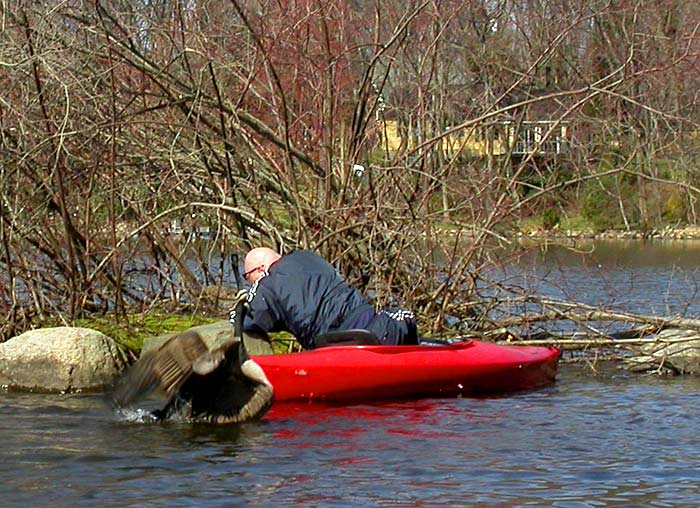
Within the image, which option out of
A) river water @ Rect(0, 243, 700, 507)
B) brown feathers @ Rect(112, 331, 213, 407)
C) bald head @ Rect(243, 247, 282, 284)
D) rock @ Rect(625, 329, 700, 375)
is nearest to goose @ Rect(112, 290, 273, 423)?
brown feathers @ Rect(112, 331, 213, 407)

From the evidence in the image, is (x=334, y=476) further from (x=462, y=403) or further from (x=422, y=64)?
(x=422, y=64)

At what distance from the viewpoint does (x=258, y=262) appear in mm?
11359

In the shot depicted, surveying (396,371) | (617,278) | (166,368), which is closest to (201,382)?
(166,368)

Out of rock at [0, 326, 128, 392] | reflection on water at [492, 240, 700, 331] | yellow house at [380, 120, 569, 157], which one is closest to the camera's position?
rock at [0, 326, 128, 392]

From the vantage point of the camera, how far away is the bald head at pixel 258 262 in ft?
37.2

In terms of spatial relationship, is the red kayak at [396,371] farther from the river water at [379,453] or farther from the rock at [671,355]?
the rock at [671,355]

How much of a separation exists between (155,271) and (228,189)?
4.08 feet

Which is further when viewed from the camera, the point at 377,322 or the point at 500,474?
the point at 377,322

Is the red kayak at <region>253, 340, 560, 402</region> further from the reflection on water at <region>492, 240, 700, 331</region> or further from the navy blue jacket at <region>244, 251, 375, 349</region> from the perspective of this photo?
the reflection on water at <region>492, 240, 700, 331</region>

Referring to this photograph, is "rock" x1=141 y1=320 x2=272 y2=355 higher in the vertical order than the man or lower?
lower

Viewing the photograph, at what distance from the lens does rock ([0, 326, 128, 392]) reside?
12047mm

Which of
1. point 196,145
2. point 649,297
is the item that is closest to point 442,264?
point 196,145

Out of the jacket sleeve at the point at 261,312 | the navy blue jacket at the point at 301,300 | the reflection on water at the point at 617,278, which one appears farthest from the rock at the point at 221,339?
the reflection on water at the point at 617,278

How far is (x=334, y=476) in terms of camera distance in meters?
8.73
